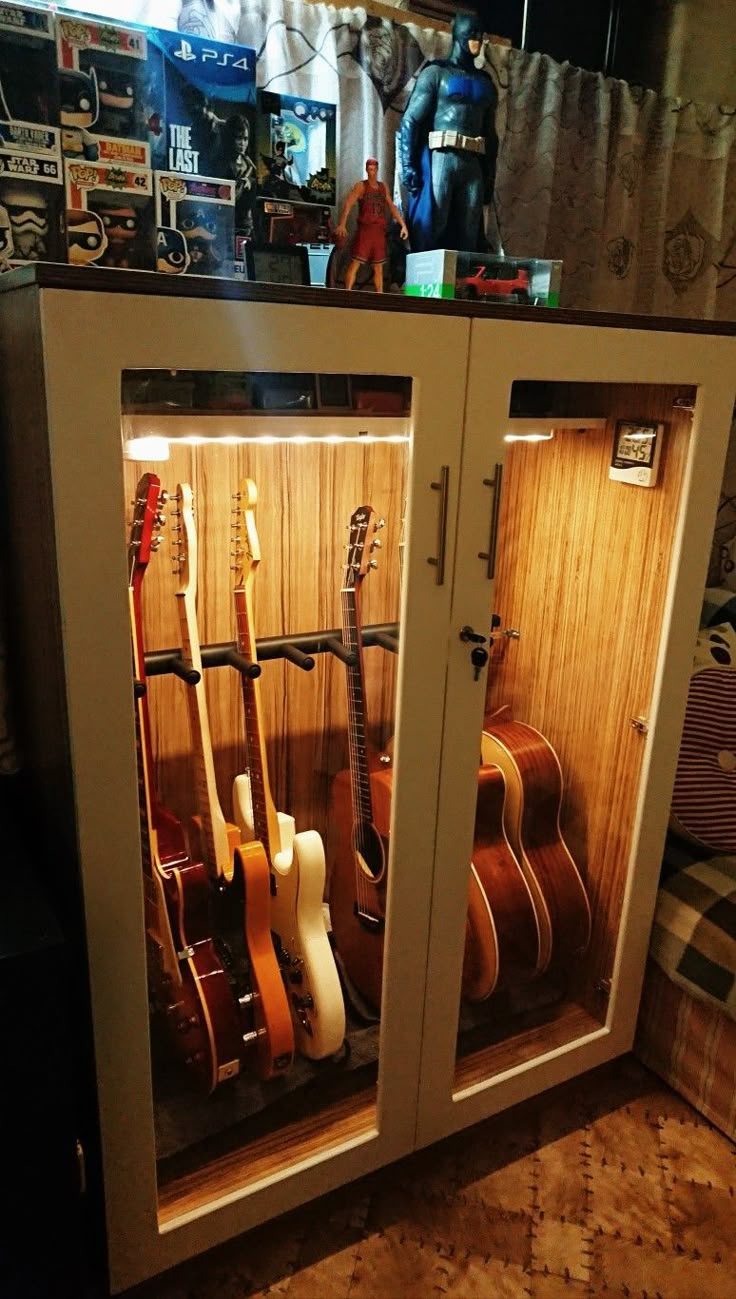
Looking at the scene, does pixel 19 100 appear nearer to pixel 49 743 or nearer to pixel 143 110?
pixel 143 110

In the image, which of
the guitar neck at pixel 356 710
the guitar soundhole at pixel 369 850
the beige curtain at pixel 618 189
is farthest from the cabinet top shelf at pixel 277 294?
the guitar soundhole at pixel 369 850

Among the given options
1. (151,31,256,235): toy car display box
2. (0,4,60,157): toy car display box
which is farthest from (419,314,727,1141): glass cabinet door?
(0,4,60,157): toy car display box

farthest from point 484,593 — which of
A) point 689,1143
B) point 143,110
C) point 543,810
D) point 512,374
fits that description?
point 689,1143

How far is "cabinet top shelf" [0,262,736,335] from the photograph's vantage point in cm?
Result: 91

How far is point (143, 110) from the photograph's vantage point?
4.15 feet

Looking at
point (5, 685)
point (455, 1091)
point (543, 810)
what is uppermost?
point (5, 685)

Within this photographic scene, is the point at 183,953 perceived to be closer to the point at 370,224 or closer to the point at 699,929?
the point at 699,929

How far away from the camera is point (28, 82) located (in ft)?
3.95

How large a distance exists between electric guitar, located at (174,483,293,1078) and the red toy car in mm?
714

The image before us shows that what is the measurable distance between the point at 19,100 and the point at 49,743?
0.87m

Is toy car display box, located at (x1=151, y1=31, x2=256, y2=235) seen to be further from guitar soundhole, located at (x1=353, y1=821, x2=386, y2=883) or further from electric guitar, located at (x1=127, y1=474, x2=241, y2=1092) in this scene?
guitar soundhole, located at (x1=353, y1=821, x2=386, y2=883)

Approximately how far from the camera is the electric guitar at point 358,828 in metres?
1.45

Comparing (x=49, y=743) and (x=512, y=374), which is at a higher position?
(x=512, y=374)

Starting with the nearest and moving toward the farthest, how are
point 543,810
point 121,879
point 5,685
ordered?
point 121,879
point 5,685
point 543,810
